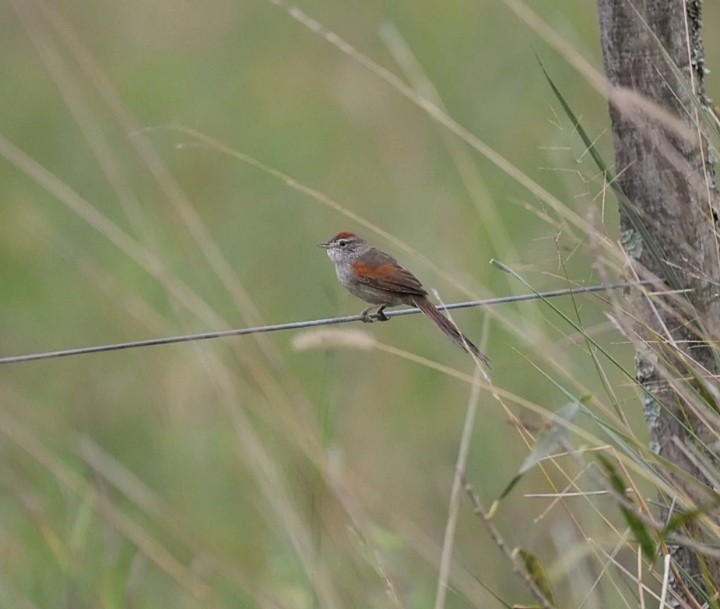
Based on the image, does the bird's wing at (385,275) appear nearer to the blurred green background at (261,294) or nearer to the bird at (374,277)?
the bird at (374,277)

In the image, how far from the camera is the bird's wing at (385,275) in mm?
6070

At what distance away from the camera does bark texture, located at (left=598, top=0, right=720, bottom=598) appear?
3.63m

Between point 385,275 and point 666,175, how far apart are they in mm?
2651

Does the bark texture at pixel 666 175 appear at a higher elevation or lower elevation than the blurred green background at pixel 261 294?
higher

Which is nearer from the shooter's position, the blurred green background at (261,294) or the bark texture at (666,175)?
Result: the bark texture at (666,175)

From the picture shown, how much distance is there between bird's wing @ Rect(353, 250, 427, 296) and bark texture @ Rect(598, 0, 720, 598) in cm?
224

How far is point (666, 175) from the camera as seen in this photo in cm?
375

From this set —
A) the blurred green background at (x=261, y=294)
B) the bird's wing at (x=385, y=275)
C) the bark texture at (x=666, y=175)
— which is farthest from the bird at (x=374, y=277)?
the bark texture at (x=666, y=175)

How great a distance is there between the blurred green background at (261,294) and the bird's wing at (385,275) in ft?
1.31

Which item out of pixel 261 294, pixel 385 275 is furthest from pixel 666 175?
pixel 261 294

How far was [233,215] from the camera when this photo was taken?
10859 millimetres

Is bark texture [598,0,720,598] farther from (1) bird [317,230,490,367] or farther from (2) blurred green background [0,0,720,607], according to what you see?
(1) bird [317,230,490,367]

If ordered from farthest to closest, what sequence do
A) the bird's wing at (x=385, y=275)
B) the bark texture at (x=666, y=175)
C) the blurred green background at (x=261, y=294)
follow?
1. the bird's wing at (x=385, y=275)
2. the blurred green background at (x=261, y=294)
3. the bark texture at (x=666, y=175)

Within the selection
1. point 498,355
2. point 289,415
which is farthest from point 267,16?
point 289,415
